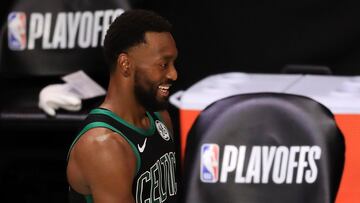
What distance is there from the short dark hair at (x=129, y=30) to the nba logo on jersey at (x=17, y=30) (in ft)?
4.42

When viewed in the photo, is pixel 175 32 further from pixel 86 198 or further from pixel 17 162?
pixel 86 198

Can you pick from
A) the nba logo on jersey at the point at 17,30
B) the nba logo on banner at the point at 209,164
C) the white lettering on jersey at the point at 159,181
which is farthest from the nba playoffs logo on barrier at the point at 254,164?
the nba logo on jersey at the point at 17,30

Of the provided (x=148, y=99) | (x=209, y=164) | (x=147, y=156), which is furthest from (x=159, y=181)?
(x=209, y=164)

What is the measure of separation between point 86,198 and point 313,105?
0.62m

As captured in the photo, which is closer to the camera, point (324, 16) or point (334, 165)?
point (334, 165)

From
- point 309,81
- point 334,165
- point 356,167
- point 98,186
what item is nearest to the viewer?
point 98,186

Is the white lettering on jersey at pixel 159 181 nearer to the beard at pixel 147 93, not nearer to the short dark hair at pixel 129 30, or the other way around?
the beard at pixel 147 93

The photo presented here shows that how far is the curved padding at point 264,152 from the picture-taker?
2137 mm

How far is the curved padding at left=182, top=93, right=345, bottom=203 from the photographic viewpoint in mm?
2137

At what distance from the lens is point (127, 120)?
189 cm

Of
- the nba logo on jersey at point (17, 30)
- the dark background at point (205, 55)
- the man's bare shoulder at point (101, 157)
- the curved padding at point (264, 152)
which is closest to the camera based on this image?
the man's bare shoulder at point (101, 157)

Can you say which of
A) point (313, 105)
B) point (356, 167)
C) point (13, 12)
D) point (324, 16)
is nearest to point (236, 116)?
point (313, 105)

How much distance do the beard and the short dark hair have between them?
0.22ft

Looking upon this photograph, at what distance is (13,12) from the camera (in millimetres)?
3133
